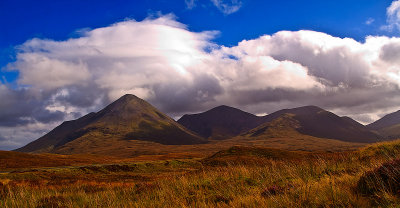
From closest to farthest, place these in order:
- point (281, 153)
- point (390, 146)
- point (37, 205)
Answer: point (37, 205) → point (390, 146) → point (281, 153)

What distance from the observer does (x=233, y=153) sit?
69.9 meters

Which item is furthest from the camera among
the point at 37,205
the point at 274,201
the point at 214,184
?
the point at 214,184

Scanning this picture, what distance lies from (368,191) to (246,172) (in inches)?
285

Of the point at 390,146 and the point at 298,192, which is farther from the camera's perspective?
the point at 390,146

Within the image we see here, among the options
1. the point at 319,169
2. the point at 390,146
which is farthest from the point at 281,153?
the point at 319,169

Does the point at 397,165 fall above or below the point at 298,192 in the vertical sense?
above

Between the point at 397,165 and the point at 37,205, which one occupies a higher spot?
the point at 397,165

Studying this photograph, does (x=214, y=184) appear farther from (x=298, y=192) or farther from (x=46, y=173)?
(x=46, y=173)

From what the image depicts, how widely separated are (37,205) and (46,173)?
126 ft

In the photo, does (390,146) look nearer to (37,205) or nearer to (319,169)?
(319,169)

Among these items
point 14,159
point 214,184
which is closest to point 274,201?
point 214,184

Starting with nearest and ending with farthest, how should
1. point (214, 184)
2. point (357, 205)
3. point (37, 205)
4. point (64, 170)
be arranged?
point (357, 205)
point (37, 205)
point (214, 184)
point (64, 170)

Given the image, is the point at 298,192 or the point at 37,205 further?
the point at 37,205

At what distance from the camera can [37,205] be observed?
437 inches
